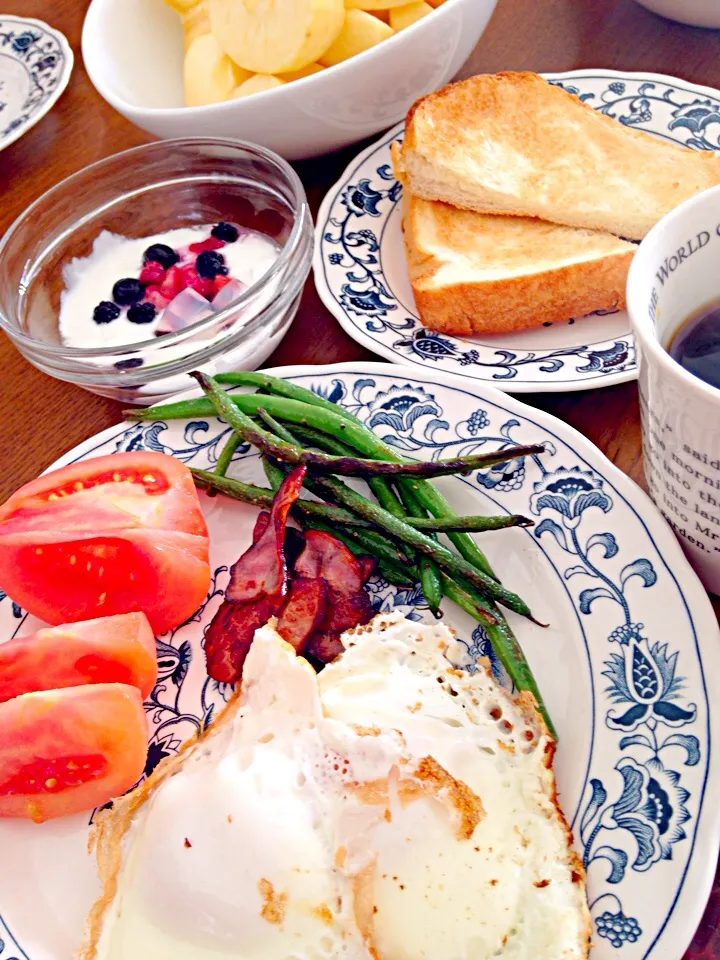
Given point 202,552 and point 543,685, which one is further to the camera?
point 202,552

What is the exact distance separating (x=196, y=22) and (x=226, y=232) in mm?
956

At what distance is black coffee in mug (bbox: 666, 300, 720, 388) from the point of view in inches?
67.1

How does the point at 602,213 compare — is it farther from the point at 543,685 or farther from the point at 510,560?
the point at 543,685

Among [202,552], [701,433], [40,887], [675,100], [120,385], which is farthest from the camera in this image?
[675,100]

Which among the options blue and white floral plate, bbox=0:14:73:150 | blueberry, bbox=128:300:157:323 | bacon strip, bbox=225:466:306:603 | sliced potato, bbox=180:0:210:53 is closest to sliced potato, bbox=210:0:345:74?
sliced potato, bbox=180:0:210:53

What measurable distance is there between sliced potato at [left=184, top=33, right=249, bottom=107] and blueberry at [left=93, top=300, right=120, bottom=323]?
882mm

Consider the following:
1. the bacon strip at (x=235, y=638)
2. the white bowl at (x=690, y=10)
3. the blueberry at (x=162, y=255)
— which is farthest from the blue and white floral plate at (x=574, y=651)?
the white bowl at (x=690, y=10)

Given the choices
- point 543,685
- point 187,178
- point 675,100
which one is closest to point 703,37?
point 675,100

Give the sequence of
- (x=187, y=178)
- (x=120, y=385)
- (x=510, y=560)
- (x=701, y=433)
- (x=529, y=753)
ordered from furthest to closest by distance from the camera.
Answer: (x=187, y=178) < (x=120, y=385) < (x=510, y=560) < (x=529, y=753) < (x=701, y=433)

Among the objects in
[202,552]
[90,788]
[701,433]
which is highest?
[701,433]

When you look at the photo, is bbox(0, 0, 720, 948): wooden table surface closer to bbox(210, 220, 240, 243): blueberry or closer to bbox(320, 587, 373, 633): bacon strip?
bbox(210, 220, 240, 243): blueberry

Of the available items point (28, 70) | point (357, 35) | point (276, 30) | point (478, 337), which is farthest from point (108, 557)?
point (28, 70)

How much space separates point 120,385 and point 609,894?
191 cm

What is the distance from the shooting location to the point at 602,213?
2.74 meters
